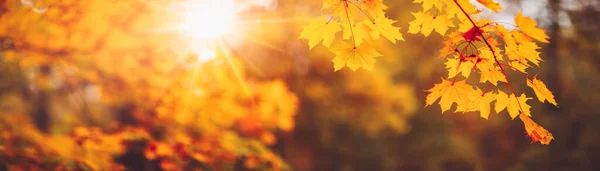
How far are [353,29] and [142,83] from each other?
416 cm

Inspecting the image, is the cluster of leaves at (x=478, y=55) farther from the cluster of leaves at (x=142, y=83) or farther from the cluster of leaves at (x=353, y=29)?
the cluster of leaves at (x=142, y=83)

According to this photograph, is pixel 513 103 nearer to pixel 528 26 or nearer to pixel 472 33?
pixel 472 33

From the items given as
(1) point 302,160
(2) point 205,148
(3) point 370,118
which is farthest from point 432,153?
(2) point 205,148

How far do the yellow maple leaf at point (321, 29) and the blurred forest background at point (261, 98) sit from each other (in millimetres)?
1046

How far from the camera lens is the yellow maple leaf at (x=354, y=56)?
170cm

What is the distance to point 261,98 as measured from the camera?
579 centimetres

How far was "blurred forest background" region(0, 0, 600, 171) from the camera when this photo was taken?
3521mm

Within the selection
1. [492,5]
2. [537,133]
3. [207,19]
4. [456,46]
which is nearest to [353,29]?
[456,46]

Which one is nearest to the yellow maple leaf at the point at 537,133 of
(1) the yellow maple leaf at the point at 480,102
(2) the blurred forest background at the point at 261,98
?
(1) the yellow maple leaf at the point at 480,102

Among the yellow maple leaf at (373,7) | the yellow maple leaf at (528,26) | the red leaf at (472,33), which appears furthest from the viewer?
the yellow maple leaf at (373,7)

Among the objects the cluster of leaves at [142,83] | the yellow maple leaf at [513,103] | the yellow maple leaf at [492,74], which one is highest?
the cluster of leaves at [142,83]

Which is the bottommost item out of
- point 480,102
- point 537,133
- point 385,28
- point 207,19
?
point 537,133

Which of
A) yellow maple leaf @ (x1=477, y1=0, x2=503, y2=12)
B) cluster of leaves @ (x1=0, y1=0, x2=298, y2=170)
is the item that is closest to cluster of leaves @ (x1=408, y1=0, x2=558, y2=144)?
yellow maple leaf @ (x1=477, y1=0, x2=503, y2=12)

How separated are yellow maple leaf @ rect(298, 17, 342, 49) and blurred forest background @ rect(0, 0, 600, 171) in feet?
3.43
